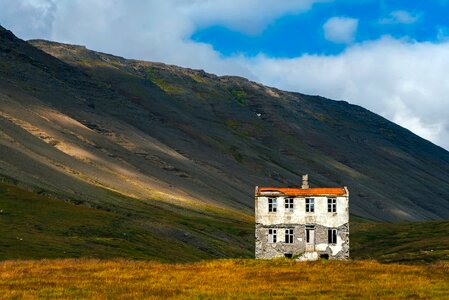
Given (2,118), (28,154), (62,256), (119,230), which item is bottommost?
(62,256)

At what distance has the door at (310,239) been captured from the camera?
7712cm

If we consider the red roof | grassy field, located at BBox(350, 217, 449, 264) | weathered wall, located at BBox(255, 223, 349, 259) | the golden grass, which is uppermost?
grassy field, located at BBox(350, 217, 449, 264)

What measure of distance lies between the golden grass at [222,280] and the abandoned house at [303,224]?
18.2 meters

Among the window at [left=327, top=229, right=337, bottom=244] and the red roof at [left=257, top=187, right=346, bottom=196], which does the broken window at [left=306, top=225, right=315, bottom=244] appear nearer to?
the window at [left=327, top=229, right=337, bottom=244]

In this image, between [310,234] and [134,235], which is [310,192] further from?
[134,235]

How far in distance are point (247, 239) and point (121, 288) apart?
104 m

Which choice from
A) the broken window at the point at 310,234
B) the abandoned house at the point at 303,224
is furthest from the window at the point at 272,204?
the broken window at the point at 310,234

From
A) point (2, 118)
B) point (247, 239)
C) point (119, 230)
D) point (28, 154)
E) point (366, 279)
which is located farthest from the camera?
point (2, 118)

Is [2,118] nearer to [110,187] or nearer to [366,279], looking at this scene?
[110,187]

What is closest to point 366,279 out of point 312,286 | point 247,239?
point 312,286

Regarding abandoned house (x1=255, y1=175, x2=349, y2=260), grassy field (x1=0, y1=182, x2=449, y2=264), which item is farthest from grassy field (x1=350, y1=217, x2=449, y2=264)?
abandoned house (x1=255, y1=175, x2=349, y2=260)

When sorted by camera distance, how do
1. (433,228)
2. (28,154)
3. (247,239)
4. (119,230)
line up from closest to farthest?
(119,230), (247,239), (28,154), (433,228)

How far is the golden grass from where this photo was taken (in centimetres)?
4006

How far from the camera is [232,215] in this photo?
592ft
